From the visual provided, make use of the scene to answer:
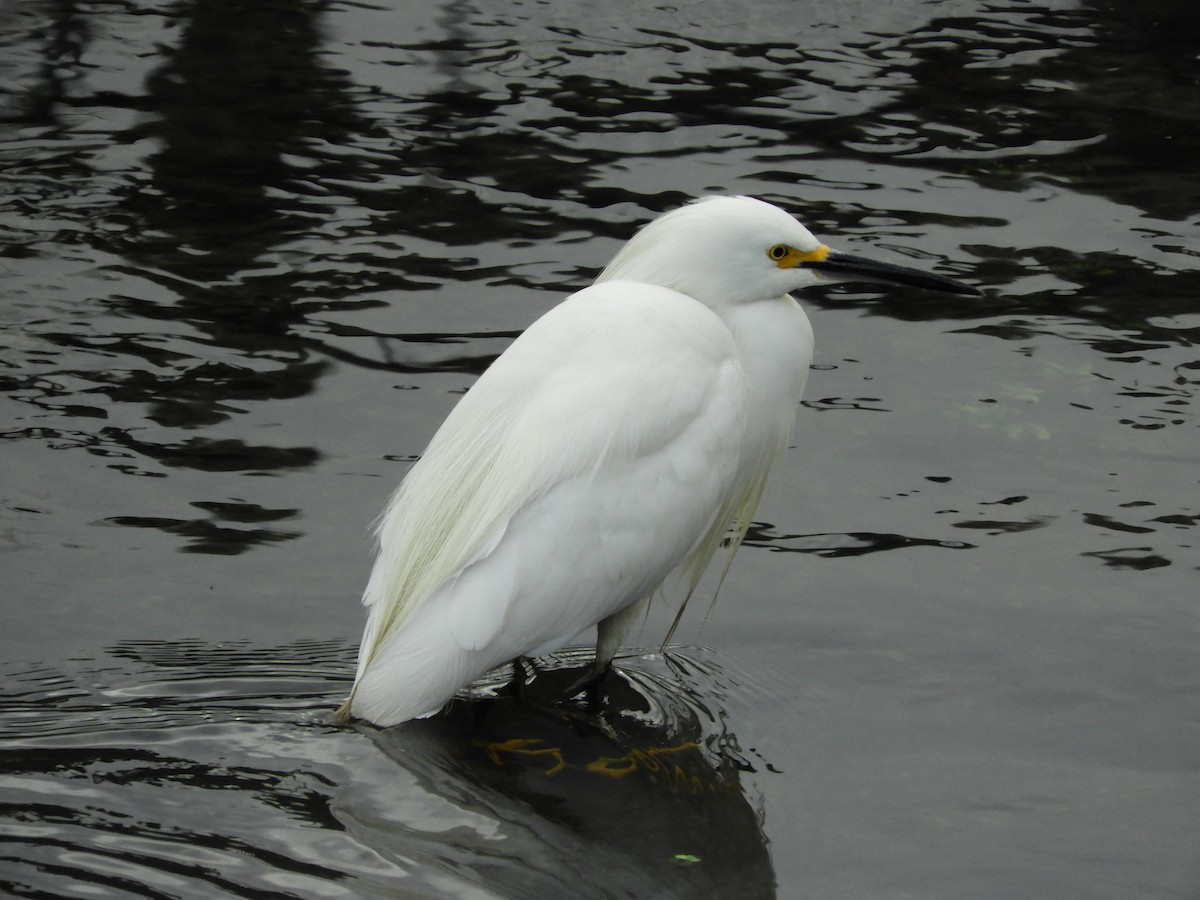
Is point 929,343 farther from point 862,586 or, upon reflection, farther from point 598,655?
point 598,655

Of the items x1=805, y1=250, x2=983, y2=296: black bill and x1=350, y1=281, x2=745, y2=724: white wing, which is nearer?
x1=350, y1=281, x2=745, y2=724: white wing

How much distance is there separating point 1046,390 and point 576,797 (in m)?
3.13

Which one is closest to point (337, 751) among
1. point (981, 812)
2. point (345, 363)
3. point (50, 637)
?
point (50, 637)

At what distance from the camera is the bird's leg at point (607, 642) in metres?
4.31

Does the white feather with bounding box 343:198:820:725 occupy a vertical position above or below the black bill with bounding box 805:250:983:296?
below

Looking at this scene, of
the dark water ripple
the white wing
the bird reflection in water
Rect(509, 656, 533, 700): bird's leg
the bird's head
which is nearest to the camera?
the dark water ripple

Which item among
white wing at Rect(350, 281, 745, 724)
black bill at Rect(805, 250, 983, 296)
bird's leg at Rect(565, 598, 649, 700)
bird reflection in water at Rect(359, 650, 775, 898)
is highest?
black bill at Rect(805, 250, 983, 296)

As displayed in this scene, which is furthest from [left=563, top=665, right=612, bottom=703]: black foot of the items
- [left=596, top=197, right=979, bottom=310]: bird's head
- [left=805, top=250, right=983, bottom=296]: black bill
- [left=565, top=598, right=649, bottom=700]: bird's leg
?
[left=805, top=250, right=983, bottom=296]: black bill

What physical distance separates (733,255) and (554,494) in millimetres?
917

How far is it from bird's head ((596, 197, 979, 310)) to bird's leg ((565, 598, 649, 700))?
0.94 m

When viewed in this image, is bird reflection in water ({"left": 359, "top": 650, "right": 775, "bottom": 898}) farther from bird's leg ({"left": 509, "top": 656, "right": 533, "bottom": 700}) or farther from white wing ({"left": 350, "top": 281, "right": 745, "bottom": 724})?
white wing ({"left": 350, "top": 281, "right": 745, "bottom": 724})

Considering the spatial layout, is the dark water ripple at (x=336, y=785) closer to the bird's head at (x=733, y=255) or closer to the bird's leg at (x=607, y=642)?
the bird's leg at (x=607, y=642)

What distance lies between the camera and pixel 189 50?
9328 millimetres

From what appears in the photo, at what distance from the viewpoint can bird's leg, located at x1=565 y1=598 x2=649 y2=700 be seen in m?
4.31
